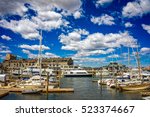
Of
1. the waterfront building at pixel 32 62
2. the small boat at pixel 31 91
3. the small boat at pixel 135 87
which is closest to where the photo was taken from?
the small boat at pixel 31 91

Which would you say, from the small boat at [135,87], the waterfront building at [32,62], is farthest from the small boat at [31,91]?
the waterfront building at [32,62]

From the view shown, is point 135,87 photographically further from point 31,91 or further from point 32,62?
point 32,62

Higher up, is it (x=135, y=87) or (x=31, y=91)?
(x=135, y=87)

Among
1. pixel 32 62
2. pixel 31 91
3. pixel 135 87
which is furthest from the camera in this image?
pixel 32 62

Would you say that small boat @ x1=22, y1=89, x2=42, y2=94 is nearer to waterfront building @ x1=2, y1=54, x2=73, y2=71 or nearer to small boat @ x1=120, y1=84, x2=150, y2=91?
small boat @ x1=120, y1=84, x2=150, y2=91

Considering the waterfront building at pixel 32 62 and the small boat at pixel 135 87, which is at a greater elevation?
the waterfront building at pixel 32 62

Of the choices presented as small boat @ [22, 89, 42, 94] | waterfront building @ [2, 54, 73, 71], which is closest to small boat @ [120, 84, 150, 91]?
small boat @ [22, 89, 42, 94]

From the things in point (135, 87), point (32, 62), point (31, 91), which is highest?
point (32, 62)

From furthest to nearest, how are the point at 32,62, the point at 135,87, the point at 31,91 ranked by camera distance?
1. the point at 32,62
2. the point at 135,87
3. the point at 31,91

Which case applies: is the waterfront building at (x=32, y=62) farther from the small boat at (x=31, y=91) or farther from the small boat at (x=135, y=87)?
the small boat at (x=31, y=91)

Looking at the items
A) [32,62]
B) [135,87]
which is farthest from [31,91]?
[32,62]

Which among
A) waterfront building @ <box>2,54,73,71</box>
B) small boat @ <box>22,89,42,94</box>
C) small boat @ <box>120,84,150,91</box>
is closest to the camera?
small boat @ <box>22,89,42,94</box>

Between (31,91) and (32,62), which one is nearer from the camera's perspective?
(31,91)

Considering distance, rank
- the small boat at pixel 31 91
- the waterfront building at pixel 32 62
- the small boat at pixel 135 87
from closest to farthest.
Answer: the small boat at pixel 31 91, the small boat at pixel 135 87, the waterfront building at pixel 32 62
